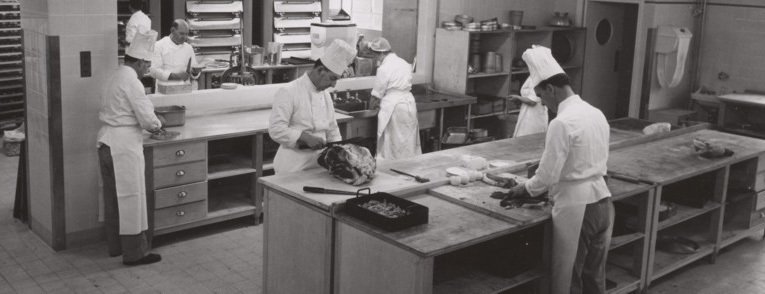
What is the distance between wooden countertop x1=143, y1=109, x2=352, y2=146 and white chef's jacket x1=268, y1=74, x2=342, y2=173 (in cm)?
90

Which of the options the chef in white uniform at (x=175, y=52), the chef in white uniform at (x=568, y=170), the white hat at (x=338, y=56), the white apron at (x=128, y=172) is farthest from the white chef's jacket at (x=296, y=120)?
the chef in white uniform at (x=175, y=52)

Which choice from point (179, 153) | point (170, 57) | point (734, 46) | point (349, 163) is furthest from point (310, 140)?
point (734, 46)

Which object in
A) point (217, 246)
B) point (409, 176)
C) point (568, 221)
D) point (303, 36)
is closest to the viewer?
point (568, 221)

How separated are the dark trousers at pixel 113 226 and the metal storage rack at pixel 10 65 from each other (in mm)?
4793

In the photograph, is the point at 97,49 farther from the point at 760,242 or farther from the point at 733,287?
the point at 760,242

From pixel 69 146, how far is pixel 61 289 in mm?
1156

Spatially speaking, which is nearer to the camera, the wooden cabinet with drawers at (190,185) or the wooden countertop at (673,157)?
the wooden countertop at (673,157)

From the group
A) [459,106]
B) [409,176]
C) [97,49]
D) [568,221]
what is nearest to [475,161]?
[409,176]

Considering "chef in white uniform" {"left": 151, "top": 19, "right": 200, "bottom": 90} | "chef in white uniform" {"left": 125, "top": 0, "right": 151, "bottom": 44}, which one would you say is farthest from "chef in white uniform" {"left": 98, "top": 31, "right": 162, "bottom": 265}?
"chef in white uniform" {"left": 125, "top": 0, "right": 151, "bottom": 44}

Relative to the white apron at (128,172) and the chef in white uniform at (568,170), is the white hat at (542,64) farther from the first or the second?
the white apron at (128,172)

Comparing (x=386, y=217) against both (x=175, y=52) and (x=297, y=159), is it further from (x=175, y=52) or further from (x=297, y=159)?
(x=175, y=52)

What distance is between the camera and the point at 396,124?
27.1ft

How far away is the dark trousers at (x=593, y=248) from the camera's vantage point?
4781 millimetres

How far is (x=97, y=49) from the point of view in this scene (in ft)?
19.8
